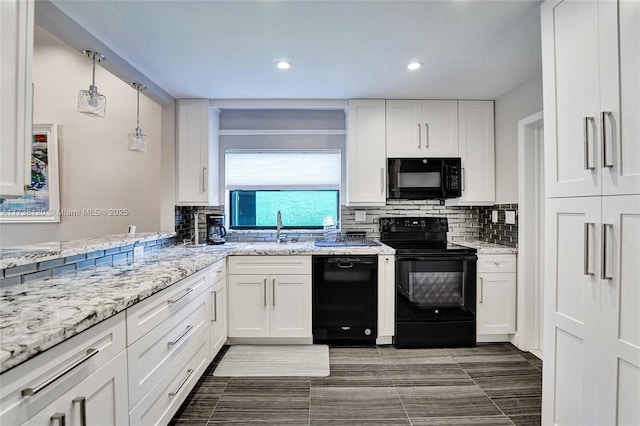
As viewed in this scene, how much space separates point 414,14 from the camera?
5.87ft

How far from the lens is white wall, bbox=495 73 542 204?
8.63 ft

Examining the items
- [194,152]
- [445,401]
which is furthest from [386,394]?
[194,152]

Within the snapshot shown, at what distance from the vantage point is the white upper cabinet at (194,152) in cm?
313

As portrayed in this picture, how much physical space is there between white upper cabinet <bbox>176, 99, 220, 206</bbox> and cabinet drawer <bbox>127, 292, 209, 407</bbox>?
137 cm

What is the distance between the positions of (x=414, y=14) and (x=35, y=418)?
241 centimetres

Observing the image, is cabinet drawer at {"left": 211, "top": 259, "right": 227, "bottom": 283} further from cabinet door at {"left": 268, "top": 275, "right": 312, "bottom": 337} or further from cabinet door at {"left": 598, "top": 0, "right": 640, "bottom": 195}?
cabinet door at {"left": 598, "top": 0, "right": 640, "bottom": 195}

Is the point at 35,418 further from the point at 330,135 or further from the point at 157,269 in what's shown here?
the point at 330,135

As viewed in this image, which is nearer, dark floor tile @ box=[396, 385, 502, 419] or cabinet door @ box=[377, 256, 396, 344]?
dark floor tile @ box=[396, 385, 502, 419]

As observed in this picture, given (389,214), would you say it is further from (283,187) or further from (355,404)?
(355,404)

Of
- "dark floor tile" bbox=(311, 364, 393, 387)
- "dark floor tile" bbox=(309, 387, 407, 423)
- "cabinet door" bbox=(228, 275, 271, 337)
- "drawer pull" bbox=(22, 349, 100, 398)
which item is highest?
"drawer pull" bbox=(22, 349, 100, 398)

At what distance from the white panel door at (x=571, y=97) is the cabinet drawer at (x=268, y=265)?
6.38 ft

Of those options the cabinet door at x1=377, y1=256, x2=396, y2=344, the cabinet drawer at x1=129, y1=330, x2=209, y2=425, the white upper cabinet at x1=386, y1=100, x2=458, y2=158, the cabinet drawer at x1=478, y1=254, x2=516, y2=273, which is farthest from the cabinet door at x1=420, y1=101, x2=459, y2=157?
the cabinet drawer at x1=129, y1=330, x2=209, y2=425

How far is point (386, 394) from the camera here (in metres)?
2.12

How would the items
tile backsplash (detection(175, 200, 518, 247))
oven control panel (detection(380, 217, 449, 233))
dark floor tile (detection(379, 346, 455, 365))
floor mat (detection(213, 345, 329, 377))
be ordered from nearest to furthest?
floor mat (detection(213, 345, 329, 377)), dark floor tile (detection(379, 346, 455, 365)), oven control panel (detection(380, 217, 449, 233)), tile backsplash (detection(175, 200, 518, 247))
